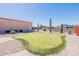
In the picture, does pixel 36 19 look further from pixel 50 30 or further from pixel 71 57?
pixel 71 57

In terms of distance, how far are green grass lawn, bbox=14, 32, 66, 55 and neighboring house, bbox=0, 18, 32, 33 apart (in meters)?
0.18

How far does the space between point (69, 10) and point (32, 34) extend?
1.13 m

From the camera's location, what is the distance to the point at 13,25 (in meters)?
4.16

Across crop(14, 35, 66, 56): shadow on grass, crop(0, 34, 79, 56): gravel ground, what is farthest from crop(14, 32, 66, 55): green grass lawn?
crop(0, 34, 79, 56): gravel ground

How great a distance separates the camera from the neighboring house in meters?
4.04

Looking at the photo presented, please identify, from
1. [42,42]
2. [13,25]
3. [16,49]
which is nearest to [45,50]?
[42,42]

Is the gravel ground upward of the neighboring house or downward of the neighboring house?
downward

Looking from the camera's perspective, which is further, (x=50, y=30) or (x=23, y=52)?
(x=50, y=30)

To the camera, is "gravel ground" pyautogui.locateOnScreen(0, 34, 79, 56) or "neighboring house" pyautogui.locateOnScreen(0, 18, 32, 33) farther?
"neighboring house" pyautogui.locateOnScreen(0, 18, 32, 33)

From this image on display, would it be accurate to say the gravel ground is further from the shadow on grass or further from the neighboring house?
the neighboring house

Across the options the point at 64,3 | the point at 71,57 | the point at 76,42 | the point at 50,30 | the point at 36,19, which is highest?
the point at 64,3

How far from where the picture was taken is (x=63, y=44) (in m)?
4.20

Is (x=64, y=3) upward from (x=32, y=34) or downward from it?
upward

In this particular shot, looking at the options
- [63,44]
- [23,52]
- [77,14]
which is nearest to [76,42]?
[63,44]
